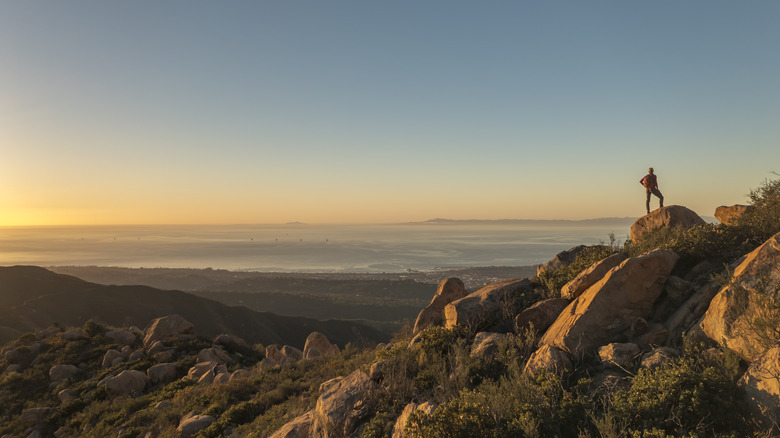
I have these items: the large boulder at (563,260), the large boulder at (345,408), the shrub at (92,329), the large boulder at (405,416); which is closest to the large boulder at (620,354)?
the large boulder at (405,416)

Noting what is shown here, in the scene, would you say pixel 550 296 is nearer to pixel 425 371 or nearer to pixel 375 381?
pixel 425 371

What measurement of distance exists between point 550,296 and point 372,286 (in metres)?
94.6

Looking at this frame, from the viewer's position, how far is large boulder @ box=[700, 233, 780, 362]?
5574 mm

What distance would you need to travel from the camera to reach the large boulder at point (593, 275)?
8.68 metres

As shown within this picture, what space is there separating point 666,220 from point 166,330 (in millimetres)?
28106

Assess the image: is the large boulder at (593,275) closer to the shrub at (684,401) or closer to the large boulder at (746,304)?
the large boulder at (746,304)

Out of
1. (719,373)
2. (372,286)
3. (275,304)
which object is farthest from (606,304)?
(372,286)

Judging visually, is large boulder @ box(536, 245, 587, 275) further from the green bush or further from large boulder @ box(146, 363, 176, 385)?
large boulder @ box(146, 363, 176, 385)

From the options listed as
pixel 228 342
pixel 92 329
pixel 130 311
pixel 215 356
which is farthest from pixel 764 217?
pixel 130 311

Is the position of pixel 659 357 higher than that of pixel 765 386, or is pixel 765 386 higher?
pixel 765 386

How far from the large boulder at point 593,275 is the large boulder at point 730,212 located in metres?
3.81

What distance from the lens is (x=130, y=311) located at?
46.6 meters

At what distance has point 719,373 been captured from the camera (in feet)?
17.6

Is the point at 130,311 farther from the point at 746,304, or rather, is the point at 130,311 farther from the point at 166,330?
the point at 746,304
